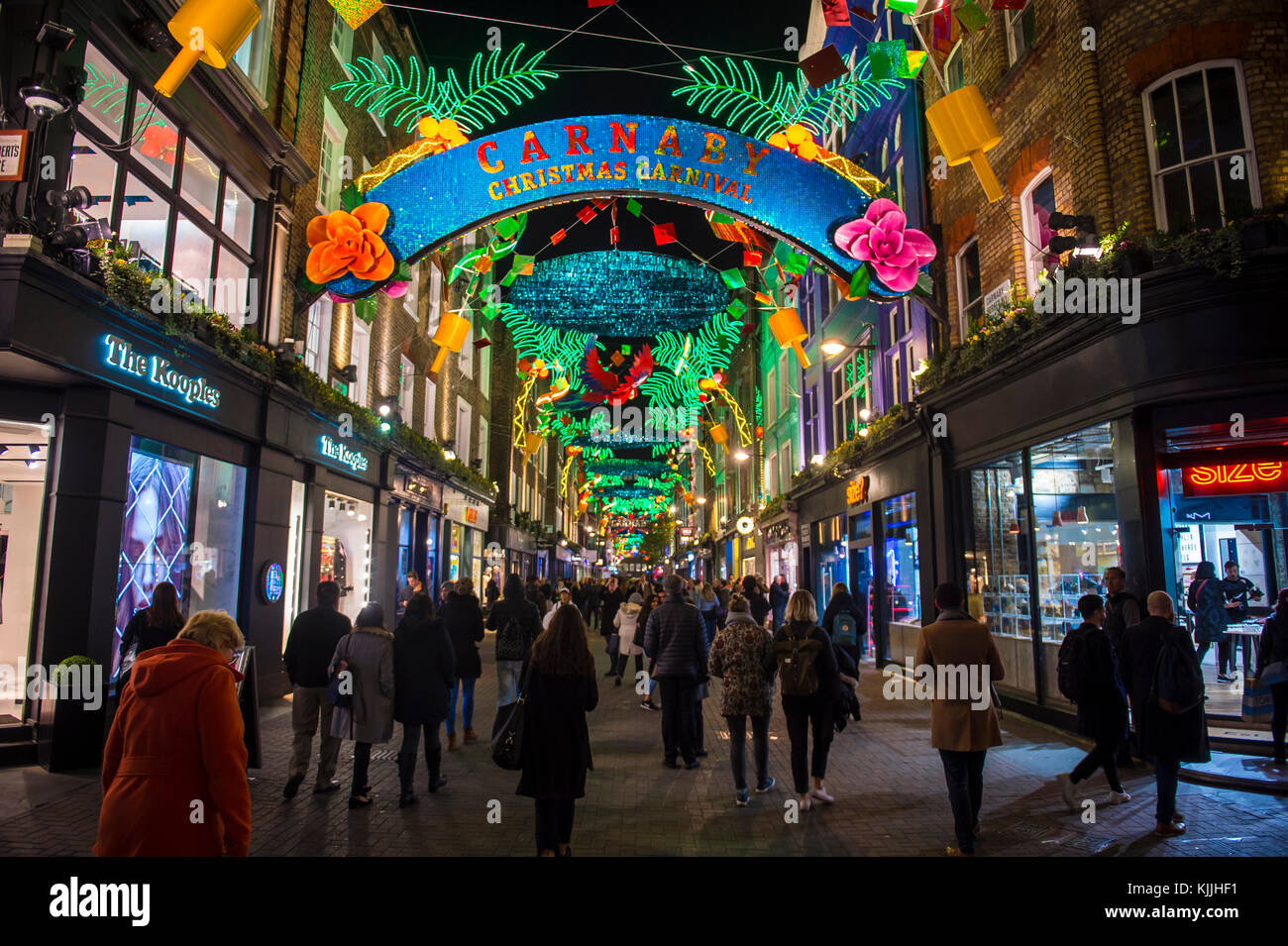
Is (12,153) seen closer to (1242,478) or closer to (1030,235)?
(1030,235)

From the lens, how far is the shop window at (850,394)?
18.9m

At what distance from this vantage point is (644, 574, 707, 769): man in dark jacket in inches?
336

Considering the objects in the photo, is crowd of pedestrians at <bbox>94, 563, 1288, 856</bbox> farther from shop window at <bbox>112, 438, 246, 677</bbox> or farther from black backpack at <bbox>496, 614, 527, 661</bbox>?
shop window at <bbox>112, 438, 246, 677</bbox>

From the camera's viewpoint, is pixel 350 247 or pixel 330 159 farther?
pixel 330 159

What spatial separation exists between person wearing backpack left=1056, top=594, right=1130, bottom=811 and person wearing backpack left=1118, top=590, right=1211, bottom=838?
0.37 m

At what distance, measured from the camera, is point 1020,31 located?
11.8 meters

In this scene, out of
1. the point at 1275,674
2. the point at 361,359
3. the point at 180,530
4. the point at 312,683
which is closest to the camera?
the point at 312,683

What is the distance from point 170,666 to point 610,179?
9850 millimetres

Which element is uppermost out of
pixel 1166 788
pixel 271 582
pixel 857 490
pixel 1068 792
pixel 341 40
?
pixel 341 40

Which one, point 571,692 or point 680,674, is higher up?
A: point 571,692

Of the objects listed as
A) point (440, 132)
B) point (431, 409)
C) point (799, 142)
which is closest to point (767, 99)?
point (799, 142)

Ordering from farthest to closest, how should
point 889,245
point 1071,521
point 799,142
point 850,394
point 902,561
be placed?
point 850,394, point 902,561, point 799,142, point 889,245, point 1071,521

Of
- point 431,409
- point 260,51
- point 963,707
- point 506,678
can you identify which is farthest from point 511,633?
point 431,409

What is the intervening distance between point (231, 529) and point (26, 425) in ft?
11.4
